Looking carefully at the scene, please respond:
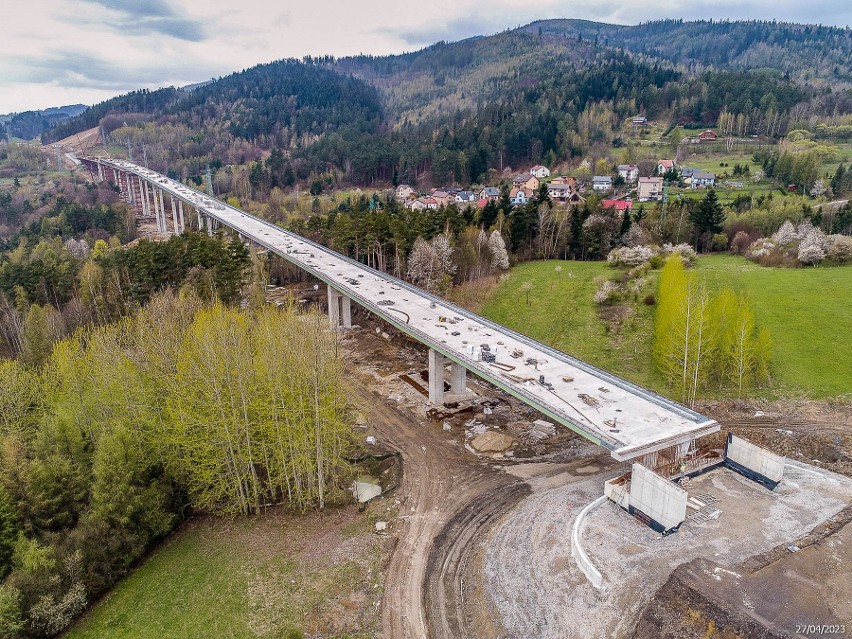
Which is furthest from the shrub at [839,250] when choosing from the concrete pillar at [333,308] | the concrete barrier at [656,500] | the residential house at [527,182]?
the residential house at [527,182]

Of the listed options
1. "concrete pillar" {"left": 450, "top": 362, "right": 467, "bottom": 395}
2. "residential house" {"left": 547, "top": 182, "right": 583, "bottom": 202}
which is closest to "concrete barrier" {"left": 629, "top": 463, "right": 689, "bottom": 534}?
"concrete pillar" {"left": 450, "top": 362, "right": 467, "bottom": 395}

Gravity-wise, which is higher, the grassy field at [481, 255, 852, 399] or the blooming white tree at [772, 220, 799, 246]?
the blooming white tree at [772, 220, 799, 246]

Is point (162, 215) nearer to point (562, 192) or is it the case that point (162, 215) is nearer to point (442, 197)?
point (442, 197)

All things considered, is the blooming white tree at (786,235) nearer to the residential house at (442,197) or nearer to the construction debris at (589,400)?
the construction debris at (589,400)

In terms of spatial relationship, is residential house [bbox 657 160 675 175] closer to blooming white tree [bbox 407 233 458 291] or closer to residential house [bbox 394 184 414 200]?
residential house [bbox 394 184 414 200]

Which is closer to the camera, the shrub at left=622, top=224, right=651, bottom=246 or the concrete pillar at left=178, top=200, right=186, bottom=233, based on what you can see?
the shrub at left=622, top=224, right=651, bottom=246

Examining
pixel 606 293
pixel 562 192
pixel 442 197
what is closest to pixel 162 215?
pixel 442 197
